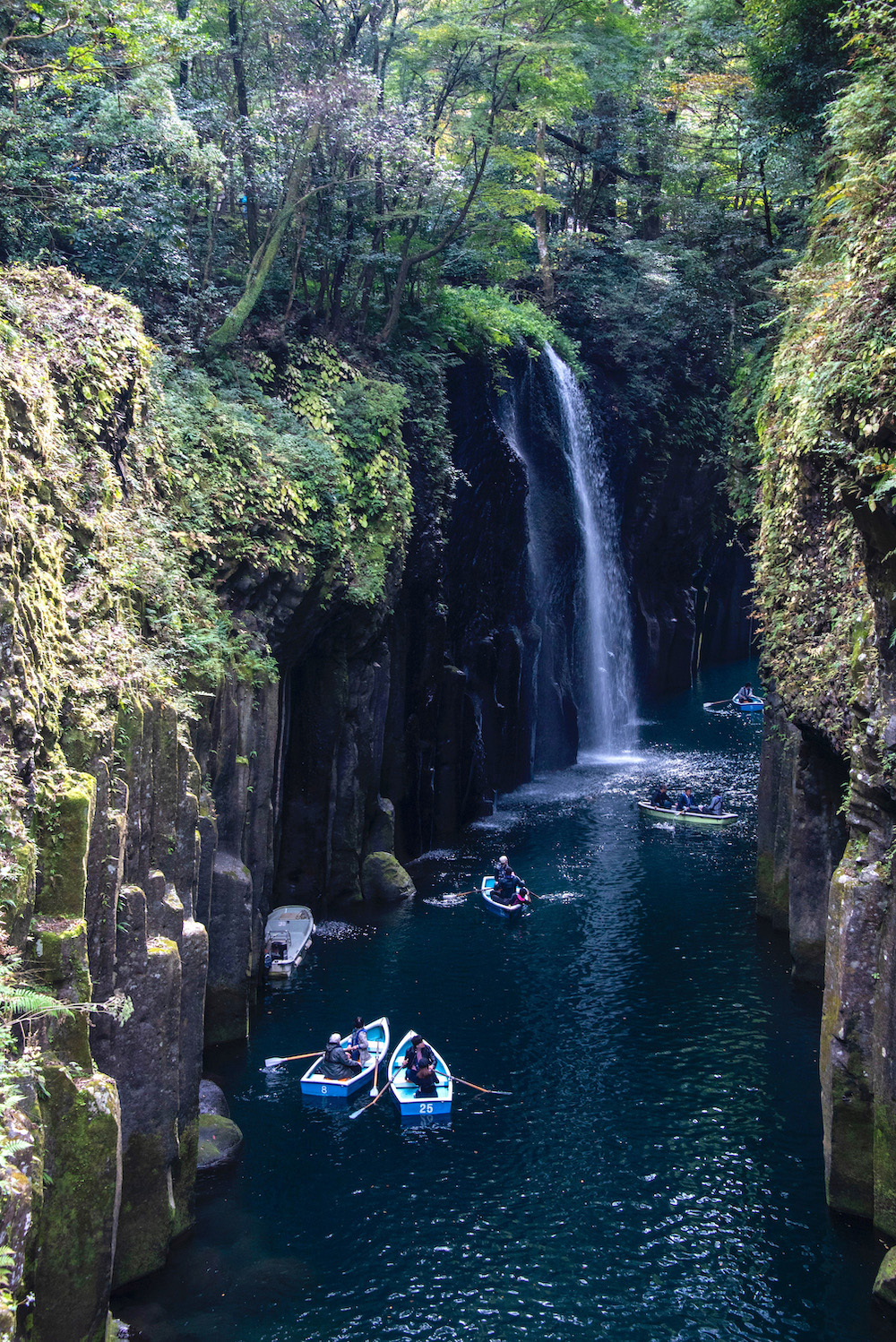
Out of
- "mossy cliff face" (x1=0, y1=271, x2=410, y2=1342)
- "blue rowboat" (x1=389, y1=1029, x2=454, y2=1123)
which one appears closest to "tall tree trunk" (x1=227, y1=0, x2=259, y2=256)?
"mossy cliff face" (x1=0, y1=271, x2=410, y2=1342)

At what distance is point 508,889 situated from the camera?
25.3 metres

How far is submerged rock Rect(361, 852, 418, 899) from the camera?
25875 millimetres

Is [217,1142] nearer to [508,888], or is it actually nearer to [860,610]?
[508,888]

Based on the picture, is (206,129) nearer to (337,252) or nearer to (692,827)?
(337,252)

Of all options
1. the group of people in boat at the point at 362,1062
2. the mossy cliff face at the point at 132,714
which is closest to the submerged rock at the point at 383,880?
the mossy cliff face at the point at 132,714

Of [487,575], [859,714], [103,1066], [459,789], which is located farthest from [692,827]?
[103,1066]

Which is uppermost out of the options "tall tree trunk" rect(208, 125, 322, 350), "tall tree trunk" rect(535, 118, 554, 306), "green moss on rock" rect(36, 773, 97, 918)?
"tall tree trunk" rect(535, 118, 554, 306)

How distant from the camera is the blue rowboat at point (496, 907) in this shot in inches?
966

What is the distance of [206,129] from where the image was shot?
24719 mm

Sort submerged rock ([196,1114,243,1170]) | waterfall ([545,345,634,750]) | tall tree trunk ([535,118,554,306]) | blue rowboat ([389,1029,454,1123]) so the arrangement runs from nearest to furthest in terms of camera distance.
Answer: submerged rock ([196,1114,243,1170]) < blue rowboat ([389,1029,454,1123]) < waterfall ([545,345,634,750]) < tall tree trunk ([535,118,554,306])

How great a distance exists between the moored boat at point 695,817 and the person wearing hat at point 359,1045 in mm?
16802

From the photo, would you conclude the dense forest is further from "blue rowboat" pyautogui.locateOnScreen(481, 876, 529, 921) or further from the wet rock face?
"blue rowboat" pyautogui.locateOnScreen(481, 876, 529, 921)

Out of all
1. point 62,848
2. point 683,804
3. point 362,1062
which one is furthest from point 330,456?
point 683,804

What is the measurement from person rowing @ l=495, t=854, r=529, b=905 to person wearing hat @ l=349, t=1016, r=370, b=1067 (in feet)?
25.4
